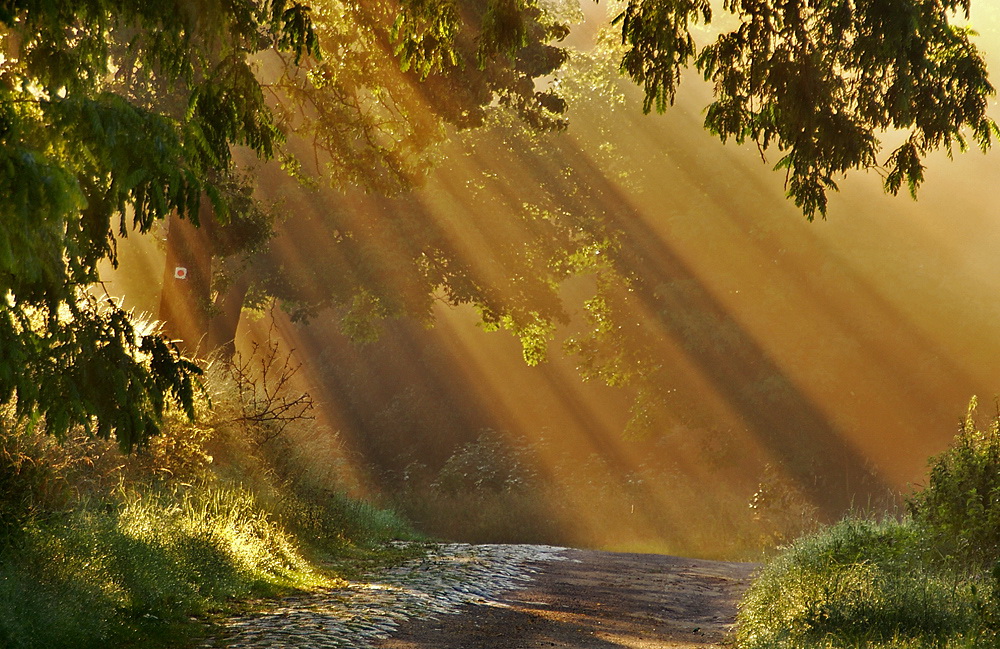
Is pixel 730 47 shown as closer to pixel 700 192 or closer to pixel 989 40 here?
pixel 700 192

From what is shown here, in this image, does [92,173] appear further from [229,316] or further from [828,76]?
[229,316]

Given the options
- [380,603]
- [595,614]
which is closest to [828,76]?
[595,614]

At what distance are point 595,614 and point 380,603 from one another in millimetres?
2083

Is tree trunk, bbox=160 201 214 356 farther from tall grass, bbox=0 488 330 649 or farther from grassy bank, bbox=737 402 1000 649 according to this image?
grassy bank, bbox=737 402 1000 649

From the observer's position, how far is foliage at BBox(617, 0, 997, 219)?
23.1ft

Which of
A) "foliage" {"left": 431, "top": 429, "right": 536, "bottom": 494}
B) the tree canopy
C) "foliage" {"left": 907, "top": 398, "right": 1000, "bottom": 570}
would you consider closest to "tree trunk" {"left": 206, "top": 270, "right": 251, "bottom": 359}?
"foliage" {"left": 431, "top": 429, "right": 536, "bottom": 494}

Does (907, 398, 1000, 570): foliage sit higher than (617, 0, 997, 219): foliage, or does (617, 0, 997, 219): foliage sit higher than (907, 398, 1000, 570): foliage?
(617, 0, 997, 219): foliage

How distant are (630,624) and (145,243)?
32.5m

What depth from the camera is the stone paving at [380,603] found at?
25.2 ft

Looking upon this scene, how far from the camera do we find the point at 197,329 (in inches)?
728

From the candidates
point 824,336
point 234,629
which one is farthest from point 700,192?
point 234,629

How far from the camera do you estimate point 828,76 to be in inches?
302

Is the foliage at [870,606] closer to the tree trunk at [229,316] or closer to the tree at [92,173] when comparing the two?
the tree at [92,173]

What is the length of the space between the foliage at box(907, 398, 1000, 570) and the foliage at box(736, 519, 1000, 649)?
0.33 meters
